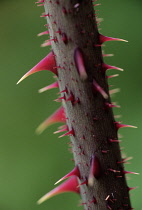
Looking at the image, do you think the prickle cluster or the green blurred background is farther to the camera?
the green blurred background

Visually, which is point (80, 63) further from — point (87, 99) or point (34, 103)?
point (34, 103)

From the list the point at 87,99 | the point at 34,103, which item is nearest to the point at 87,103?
the point at 87,99

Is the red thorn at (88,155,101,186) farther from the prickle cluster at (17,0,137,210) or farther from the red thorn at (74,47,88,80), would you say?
the red thorn at (74,47,88,80)

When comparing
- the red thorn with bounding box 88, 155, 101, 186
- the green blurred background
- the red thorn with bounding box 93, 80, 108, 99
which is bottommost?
the green blurred background

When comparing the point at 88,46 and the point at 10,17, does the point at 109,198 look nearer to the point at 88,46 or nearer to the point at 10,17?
the point at 88,46

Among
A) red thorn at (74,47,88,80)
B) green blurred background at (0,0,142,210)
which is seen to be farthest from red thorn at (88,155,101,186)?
green blurred background at (0,0,142,210)

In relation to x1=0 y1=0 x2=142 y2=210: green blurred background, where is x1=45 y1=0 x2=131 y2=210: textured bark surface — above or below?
above

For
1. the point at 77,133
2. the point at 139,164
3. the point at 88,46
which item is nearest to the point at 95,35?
the point at 88,46
